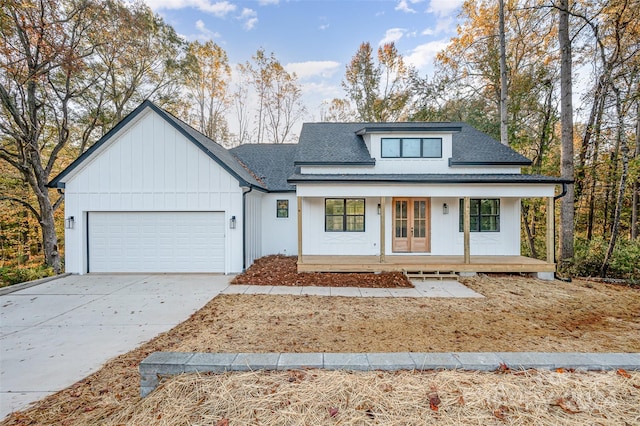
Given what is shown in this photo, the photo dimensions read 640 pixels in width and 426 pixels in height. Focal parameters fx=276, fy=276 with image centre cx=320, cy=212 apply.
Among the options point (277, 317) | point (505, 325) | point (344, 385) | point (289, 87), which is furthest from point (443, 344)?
point (289, 87)

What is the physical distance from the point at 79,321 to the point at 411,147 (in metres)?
10.7

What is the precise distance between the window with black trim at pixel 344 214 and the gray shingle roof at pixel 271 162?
96.2 inches

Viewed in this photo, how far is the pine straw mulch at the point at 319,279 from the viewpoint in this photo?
8031mm

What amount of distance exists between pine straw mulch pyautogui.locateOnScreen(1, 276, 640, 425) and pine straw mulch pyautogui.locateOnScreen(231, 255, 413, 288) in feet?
5.51

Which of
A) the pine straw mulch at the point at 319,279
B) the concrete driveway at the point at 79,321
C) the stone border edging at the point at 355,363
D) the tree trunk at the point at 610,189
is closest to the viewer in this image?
the stone border edging at the point at 355,363

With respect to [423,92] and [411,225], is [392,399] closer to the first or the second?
[411,225]

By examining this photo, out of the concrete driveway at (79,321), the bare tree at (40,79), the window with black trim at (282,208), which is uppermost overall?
the bare tree at (40,79)

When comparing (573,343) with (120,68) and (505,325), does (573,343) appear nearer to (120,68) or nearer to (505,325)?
(505,325)

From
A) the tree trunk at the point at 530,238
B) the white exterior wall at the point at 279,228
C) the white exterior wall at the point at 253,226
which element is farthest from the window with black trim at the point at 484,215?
the white exterior wall at the point at 253,226

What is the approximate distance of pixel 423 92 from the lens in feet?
56.9

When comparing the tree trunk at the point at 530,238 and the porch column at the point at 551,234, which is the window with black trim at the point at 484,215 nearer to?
the porch column at the point at 551,234

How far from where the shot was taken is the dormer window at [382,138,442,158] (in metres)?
10.4

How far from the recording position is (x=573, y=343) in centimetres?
429

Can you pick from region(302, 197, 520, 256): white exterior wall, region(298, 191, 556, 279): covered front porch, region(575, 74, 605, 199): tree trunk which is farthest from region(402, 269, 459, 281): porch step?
region(575, 74, 605, 199): tree trunk
